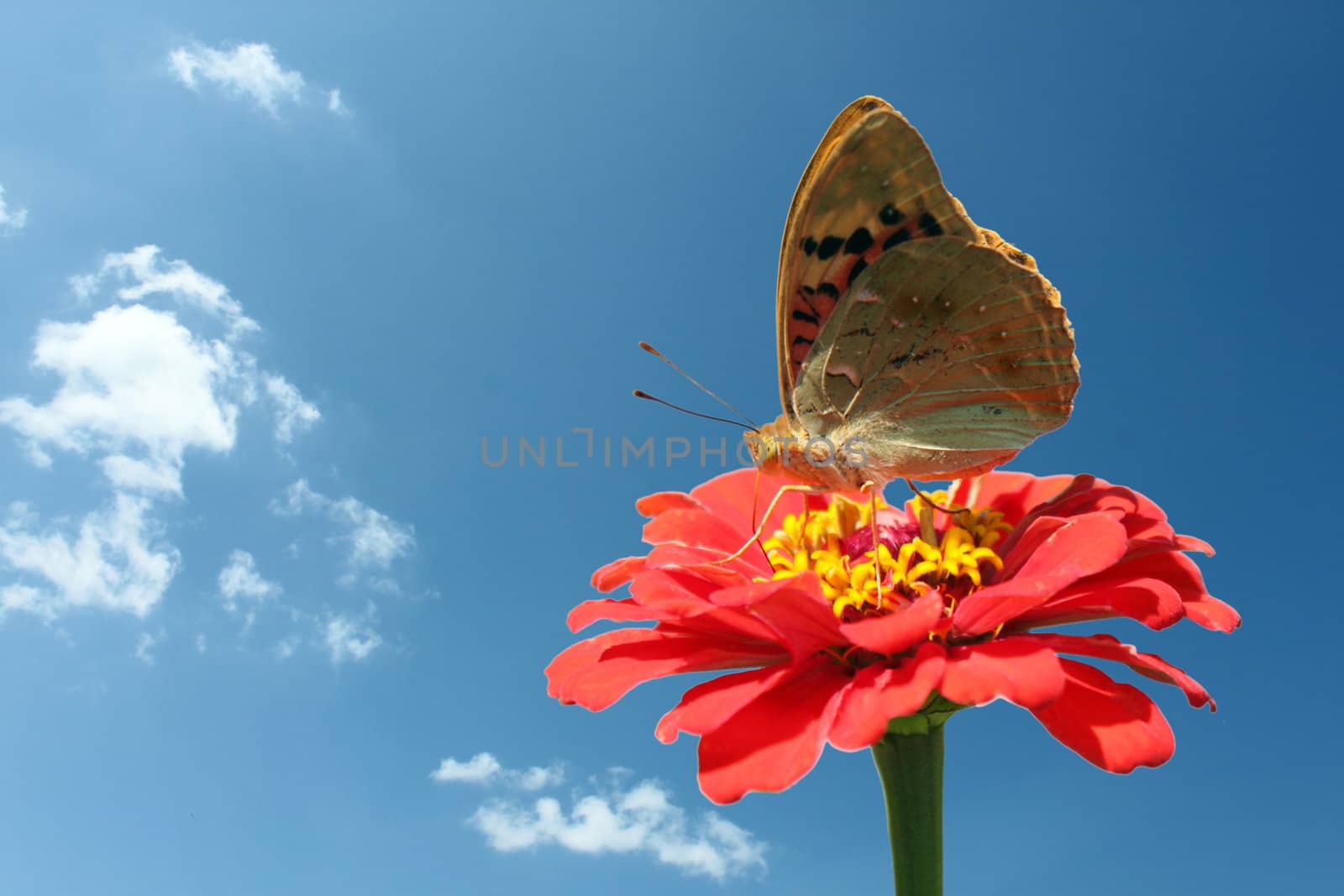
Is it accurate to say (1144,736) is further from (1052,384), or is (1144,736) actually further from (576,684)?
(576,684)

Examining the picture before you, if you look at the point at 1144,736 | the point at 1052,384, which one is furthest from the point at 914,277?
the point at 1144,736

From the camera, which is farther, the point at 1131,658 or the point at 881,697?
the point at 1131,658

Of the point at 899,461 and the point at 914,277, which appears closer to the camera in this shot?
the point at 914,277

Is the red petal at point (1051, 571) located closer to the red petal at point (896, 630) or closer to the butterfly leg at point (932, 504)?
the red petal at point (896, 630)

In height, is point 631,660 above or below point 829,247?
below

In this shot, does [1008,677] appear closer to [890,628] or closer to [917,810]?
[890,628]

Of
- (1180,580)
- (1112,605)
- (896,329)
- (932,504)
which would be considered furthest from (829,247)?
(1180,580)

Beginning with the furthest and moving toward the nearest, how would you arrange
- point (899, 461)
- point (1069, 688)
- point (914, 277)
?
1. point (899, 461)
2. point (914, 277)
3. point (1069, 688)

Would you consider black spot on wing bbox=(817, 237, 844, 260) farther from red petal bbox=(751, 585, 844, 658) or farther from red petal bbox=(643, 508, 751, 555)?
red petal bbox=(751, 585, 844, 658)
